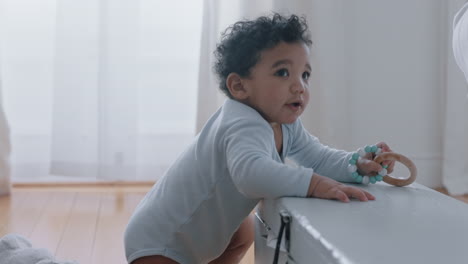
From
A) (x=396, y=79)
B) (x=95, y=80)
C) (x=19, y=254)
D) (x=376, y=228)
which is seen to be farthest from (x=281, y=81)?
(x=396, y=79)

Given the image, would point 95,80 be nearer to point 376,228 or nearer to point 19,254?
point 19,254

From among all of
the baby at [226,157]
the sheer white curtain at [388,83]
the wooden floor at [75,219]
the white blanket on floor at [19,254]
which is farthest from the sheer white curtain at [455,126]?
the white blanket on floor at [19,254]

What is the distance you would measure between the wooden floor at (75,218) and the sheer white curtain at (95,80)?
9cm

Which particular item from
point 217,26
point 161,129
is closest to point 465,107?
point 217,26

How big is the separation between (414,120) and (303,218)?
5.17ft

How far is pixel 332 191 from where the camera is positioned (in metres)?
0.82

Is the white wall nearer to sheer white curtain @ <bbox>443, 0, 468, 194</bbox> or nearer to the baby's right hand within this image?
sheer white curtain @ <bbox>443, 0, 468, 194</bbox>

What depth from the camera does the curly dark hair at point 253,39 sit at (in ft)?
3.18

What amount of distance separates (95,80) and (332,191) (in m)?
1.38

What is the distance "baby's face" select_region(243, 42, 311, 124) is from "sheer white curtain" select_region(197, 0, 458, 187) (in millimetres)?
1133

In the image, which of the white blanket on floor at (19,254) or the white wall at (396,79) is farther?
the white wall at (396,79)

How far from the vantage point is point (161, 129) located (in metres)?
2.14

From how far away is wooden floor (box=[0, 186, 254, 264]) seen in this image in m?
1.40

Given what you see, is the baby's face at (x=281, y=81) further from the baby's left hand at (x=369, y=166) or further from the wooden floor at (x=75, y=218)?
the wooden floor at (x=75, y=218)
